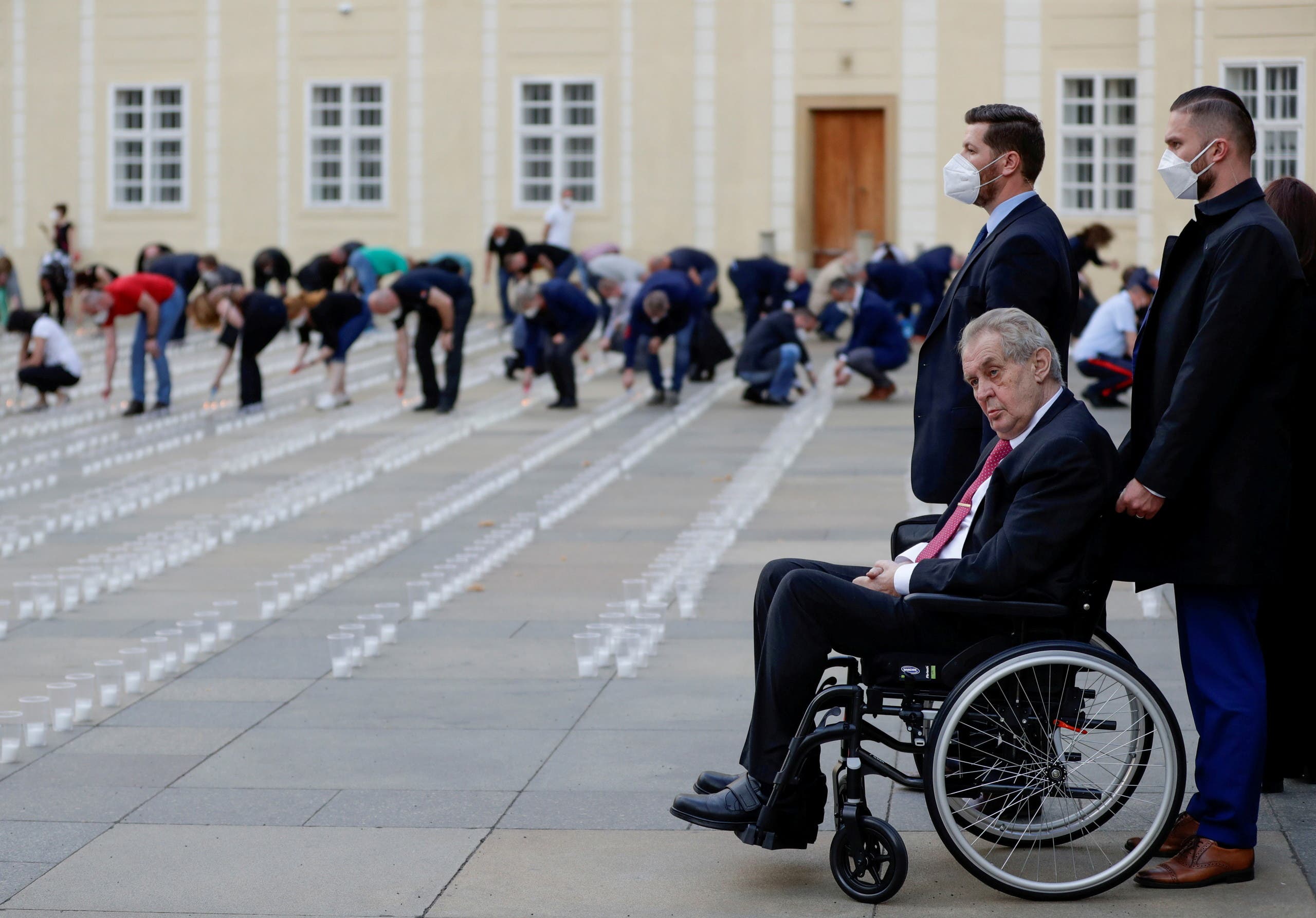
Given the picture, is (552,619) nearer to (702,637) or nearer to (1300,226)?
(702,637)

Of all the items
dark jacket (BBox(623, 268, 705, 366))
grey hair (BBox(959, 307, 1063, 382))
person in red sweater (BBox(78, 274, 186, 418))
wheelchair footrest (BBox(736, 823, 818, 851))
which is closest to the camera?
wheelchair footrest (BBox(736, 823, 818, 851))

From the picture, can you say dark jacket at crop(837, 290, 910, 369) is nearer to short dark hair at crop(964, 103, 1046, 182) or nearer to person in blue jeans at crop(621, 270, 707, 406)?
person in blue jeans at crop(621, 270, 707, 406)

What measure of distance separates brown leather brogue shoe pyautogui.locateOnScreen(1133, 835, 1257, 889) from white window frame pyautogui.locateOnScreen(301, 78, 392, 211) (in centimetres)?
2664

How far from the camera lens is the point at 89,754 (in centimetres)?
590

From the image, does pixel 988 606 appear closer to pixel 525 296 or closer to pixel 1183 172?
pixel 1183 172

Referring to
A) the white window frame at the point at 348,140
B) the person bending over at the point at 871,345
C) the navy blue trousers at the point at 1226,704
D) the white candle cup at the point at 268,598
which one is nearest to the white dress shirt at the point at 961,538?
the navy blue trousers at the point at 1226,704

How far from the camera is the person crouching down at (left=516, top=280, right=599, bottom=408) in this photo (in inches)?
709

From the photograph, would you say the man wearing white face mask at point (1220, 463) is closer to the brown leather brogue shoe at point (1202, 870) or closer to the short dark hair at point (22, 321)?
the brown leather brogue shoe at point (1202, 870)

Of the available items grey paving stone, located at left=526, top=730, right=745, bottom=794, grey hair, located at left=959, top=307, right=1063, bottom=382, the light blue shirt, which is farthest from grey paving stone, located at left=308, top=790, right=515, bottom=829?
the light blue shirt

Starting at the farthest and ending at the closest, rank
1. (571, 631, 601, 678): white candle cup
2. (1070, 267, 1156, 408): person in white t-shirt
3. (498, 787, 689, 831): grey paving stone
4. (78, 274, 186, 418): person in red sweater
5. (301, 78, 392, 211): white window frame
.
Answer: (301, 78, 392, 211): white window frame
(78, 274, 186, 418): person in red sweater
(1070, 267, 1156, 408): person in white t-shirt
(571, 631, 601, 678): white candle cup
(498, 787, 689, 831): grey paving stone

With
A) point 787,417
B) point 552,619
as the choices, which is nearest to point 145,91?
point 787,417

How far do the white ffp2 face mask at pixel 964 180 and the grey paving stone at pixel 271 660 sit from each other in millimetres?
3183

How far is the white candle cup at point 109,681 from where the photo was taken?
6.65m

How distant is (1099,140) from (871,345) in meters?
11.2
